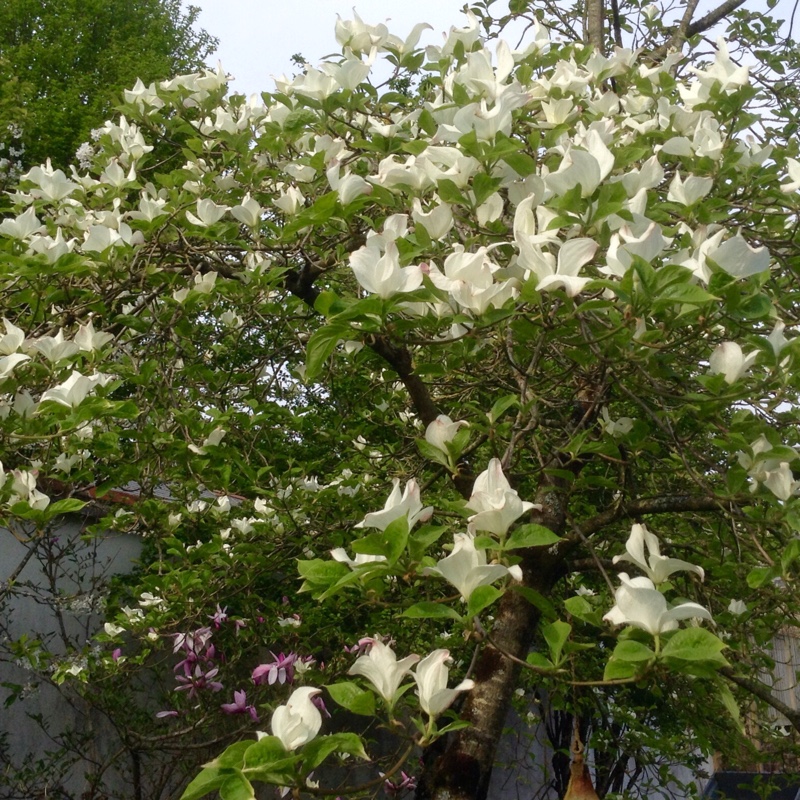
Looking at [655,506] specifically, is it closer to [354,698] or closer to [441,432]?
[441,432]

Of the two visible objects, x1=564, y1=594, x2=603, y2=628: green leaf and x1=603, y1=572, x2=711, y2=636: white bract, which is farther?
x1=564, y1=594, x2=603, y2=628: green leaf

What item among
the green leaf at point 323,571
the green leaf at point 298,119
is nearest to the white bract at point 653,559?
the green leaf at point 323,571

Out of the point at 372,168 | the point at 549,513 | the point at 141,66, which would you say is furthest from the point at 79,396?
the point at 141,66

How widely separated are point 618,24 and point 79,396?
118 inches

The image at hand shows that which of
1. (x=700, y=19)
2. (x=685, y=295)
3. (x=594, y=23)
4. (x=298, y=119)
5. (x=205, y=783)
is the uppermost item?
(x=700, y=19)

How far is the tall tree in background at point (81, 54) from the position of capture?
829 centimetres

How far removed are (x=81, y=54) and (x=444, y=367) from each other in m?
9.86

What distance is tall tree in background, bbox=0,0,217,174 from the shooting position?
326 inches

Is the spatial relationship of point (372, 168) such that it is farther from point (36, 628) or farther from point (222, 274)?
point (36, 628)

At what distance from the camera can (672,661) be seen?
0.97m

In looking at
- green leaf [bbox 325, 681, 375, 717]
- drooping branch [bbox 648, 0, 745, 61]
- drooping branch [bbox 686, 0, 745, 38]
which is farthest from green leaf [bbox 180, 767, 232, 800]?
drooping branch [bbox 686, 0, 745, 38]

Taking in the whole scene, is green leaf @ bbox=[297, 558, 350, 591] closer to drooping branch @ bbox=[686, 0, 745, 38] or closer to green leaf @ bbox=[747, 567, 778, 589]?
green leaf @ bbox=[747, 567, 778, 589]

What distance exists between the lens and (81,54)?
9.93 meters

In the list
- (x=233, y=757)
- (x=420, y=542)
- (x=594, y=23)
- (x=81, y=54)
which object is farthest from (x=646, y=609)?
(x=81, y=54)
